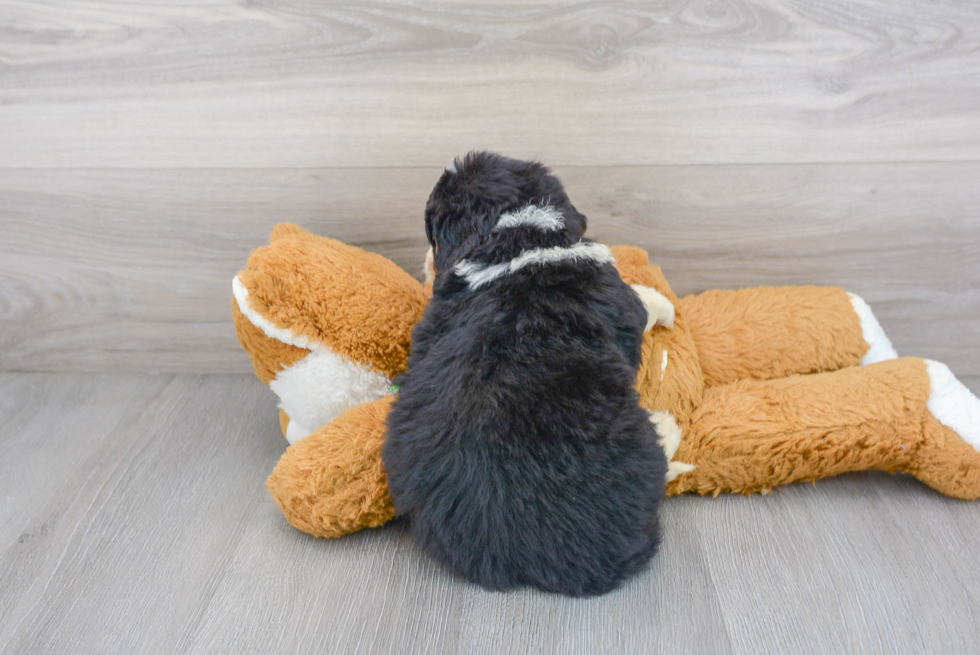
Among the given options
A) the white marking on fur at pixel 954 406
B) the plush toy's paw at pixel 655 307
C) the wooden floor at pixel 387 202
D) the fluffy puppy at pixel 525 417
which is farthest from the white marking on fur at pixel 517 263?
the white marking on fur at pixel 954 406

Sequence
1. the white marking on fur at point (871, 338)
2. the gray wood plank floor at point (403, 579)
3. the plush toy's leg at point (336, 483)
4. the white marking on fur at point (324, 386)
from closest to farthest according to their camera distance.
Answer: the gray wood plank floor at point (403, 579) → the plush toy's leg at point (336, 483) → the white marking on fur at point (324, 386) → the white marking on fur at point (871, 338)

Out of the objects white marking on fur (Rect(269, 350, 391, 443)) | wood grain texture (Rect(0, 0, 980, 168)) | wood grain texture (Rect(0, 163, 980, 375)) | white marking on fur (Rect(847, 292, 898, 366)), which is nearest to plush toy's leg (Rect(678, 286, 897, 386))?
white marking on fur (Rect(847, 292, 898, 366))

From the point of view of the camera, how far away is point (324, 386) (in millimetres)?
918

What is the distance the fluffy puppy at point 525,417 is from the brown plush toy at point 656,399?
108 mm

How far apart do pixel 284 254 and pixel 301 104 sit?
292 millimetres

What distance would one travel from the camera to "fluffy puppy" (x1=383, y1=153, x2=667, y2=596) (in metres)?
0.71

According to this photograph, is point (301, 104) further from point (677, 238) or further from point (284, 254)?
point (677, 238)

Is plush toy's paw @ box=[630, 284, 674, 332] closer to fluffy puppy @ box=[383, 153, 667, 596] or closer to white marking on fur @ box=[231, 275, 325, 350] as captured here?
fluffy puppy @ box=[383, 153, 667, 596]

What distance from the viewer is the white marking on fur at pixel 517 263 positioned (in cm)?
75

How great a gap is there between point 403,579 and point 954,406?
0.73 m

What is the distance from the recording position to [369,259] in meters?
1.00

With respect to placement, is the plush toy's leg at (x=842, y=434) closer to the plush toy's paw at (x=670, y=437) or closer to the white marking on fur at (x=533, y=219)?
the plush toy's paw at (x=670, y=437)

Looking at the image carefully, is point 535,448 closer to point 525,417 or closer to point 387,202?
point 525,417

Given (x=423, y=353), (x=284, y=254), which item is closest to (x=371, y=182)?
(x=284, y=254)
